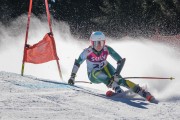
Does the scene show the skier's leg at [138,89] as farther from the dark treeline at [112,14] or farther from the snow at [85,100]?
the dark treeline at [112,14]

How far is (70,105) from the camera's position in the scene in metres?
6.22

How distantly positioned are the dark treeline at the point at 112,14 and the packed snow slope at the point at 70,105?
18.7 meters

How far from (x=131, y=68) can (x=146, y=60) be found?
1.96ft

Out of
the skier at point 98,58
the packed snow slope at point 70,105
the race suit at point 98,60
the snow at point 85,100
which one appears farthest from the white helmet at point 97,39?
the packed snow slope at point 70,105

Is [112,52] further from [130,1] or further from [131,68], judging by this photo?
[130,1]

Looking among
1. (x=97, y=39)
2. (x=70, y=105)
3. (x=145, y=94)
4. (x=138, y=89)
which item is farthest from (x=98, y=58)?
(x=70, y=105)

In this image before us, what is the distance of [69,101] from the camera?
654cm

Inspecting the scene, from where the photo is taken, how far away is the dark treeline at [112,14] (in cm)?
2623

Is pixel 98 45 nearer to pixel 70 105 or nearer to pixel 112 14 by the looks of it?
pixel 70 105

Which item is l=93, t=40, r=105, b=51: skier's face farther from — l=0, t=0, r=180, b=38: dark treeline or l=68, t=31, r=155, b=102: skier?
l=0, t=0, r=180, b=38: dark treeline

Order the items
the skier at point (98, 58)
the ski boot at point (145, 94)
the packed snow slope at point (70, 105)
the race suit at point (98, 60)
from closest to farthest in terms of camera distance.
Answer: the packed snow slope at point (70, 105) → the ski boot at point (145, 94) → the skier at point (98, 58) → the race suit at point (98, 60)

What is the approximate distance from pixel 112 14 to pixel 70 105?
23.7 meters

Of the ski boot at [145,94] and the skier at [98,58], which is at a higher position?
the skier at [98,58]

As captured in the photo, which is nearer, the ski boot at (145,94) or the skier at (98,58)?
the ski boot at (145,94)
